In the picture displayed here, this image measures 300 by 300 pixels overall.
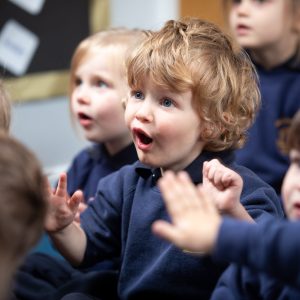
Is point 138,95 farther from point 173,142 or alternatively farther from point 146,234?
point 146,234

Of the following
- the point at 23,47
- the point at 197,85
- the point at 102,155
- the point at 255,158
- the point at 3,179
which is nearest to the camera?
the point at 3,179

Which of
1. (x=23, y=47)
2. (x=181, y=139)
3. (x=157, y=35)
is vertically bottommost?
(x=23, y=47)

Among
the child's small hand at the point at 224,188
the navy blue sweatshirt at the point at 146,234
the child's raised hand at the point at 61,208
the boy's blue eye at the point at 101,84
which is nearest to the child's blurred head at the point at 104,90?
the boy's blue eye at the point at 101,84

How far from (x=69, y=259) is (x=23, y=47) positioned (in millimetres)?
1117

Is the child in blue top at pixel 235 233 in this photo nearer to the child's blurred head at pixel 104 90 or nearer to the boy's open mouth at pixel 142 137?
the boy's open mouth at pixel 142 137

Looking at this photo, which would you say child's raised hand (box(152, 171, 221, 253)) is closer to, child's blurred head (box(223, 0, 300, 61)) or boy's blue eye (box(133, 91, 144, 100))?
Answer: boy's blue eye (box(133, 91, 144, 100))

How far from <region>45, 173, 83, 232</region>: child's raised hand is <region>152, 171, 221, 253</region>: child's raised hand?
12.6 inches

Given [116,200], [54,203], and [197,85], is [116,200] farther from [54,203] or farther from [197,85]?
[197,85]

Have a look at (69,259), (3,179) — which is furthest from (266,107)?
(3,179)

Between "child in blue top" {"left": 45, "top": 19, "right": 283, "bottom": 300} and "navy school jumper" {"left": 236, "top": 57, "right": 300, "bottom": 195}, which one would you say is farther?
"navy school jumper" {"left": 236, "top": 57, "right": 300, "bottom": 195}

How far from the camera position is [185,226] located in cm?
71

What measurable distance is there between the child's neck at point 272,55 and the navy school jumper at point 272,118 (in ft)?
0.05

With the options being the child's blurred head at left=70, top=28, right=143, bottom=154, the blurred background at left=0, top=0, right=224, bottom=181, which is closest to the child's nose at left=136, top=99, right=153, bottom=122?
the child's blurred head at left=70, top=28, right=143, bottom=154

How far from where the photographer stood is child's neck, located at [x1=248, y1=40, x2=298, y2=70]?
1.64 m
